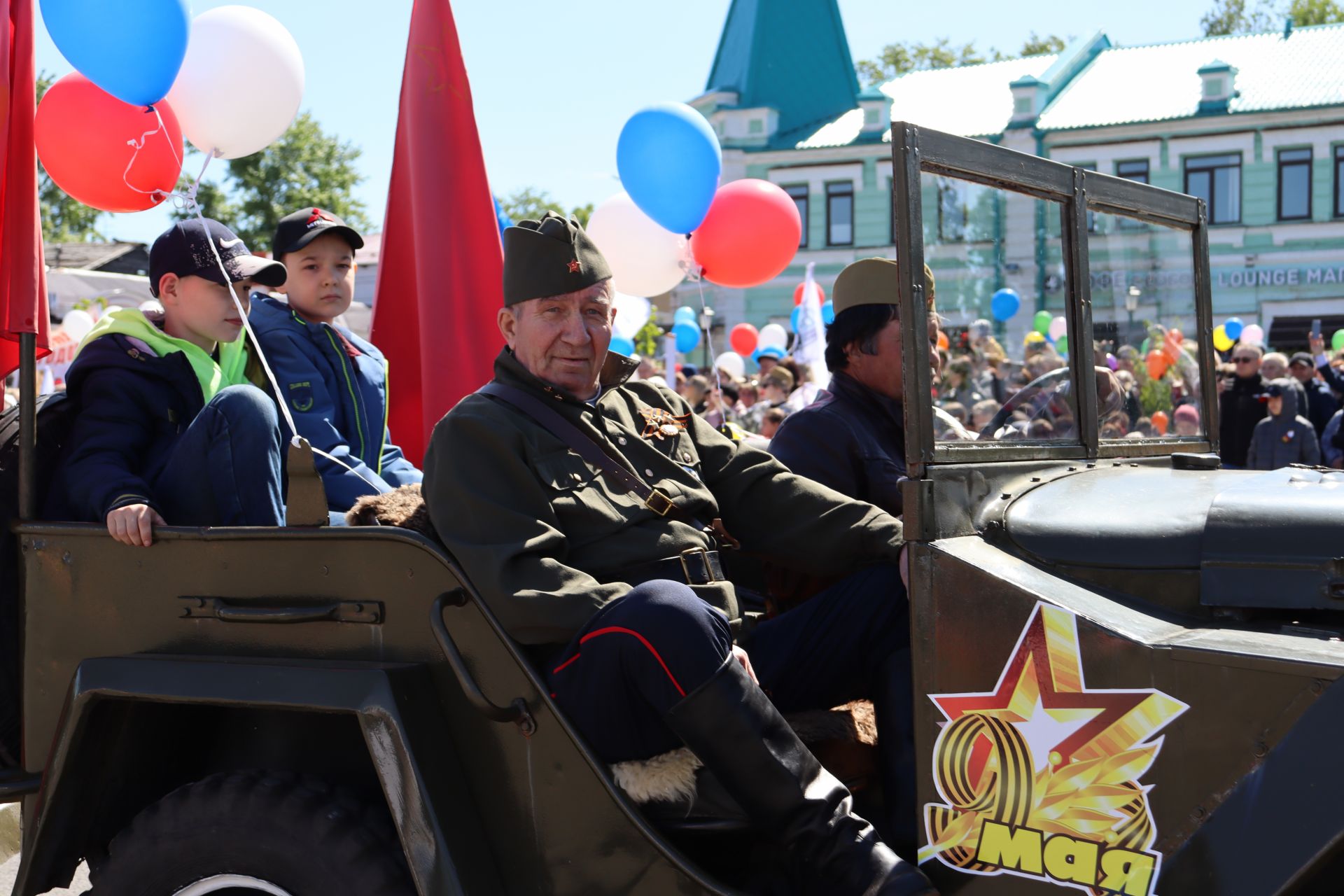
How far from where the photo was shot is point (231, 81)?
4.27 meters

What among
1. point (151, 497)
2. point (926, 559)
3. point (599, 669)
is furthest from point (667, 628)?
point (151, 497)

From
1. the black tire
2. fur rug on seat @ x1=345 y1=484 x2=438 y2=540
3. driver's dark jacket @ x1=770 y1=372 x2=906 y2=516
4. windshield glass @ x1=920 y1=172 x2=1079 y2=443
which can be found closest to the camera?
the black tire

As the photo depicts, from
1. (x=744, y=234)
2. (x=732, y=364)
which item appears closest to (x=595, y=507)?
(x=744, y=234)

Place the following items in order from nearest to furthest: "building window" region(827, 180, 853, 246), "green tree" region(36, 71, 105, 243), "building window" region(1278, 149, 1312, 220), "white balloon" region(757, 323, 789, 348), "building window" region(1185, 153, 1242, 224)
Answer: "white balloon" region(757, 323, 789, 348) < "building window" region(1278, 149, 1312, 220) < "building window" region(1185, 153, 1242, 224) < "building window" region(827, 180, 853, 246) < "green tree" region(36, 71, 105, 243)

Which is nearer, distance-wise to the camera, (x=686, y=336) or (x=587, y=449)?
(x=587, y=449)

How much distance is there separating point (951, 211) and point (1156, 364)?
2.96 feet

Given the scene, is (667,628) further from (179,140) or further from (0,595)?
(179,140)

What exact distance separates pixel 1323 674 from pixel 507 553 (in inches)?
53.0

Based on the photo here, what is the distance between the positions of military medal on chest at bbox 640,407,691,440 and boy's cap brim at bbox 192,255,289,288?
1.22m

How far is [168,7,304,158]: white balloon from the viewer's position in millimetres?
4246

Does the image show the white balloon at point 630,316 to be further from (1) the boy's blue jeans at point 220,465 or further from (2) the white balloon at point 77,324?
(1) the boy's blue jeans at point 220,465

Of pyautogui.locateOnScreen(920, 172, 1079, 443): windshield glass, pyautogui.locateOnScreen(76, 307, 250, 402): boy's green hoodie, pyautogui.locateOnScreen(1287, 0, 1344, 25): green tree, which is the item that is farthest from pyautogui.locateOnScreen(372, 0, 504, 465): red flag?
pyautogui.locateOnScreen(1287, 0, 1344, 25): green tree

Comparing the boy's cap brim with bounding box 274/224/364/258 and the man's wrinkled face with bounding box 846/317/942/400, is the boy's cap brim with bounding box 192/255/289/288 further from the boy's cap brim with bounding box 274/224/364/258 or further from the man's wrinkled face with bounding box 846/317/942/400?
the man's wrinkled face with bounding box 846/317/942/400

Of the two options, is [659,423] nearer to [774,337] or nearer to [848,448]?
[848,448]
